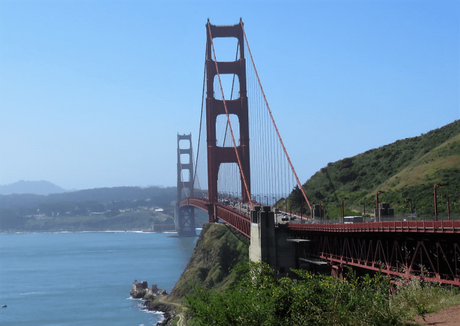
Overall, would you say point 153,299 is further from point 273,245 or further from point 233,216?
point 273,245

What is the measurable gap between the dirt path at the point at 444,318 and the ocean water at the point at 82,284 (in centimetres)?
4491

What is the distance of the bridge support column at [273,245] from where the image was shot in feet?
142

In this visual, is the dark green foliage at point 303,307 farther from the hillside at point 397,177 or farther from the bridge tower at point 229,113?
the bridge tower at point 229,113

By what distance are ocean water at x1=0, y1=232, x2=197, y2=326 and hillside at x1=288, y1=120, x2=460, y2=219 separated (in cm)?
2477

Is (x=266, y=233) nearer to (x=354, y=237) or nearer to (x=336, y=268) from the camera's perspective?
(x=336, y=268)

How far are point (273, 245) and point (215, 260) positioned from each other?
91.0ft

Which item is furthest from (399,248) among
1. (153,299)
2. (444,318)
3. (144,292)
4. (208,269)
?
(144,292)

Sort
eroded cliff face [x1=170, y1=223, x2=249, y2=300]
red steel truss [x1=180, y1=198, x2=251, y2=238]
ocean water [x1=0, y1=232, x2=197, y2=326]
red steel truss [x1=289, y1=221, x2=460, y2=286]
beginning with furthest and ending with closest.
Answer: eroded cliff face [x1=170, y1=223, x2=249, y2=300] < ocean water [x1=0, y1=232, x2=197, y2=326] < red steel truss [x1=180, y1=198, x2=251, y2=238] < red steel truss [x1=289, y1=221, x2=460, y2=286]

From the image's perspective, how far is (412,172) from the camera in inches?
3027

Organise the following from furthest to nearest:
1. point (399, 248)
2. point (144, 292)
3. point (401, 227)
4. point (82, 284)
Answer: point (82, 284)
point (144, 292)
point (399, 248)
point (401, 227)

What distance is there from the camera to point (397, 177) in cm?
7806

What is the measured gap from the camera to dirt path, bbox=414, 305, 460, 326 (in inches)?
699

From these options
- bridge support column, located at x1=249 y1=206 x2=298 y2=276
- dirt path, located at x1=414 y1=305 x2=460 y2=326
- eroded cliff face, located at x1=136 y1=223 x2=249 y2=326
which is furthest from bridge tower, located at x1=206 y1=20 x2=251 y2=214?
dirt path, located at x1=414 y1=305 x2=460 y2=326

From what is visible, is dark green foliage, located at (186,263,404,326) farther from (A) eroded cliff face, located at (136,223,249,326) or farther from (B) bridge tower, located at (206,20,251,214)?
(B) bridge tower, located at (206,20,251,214)
